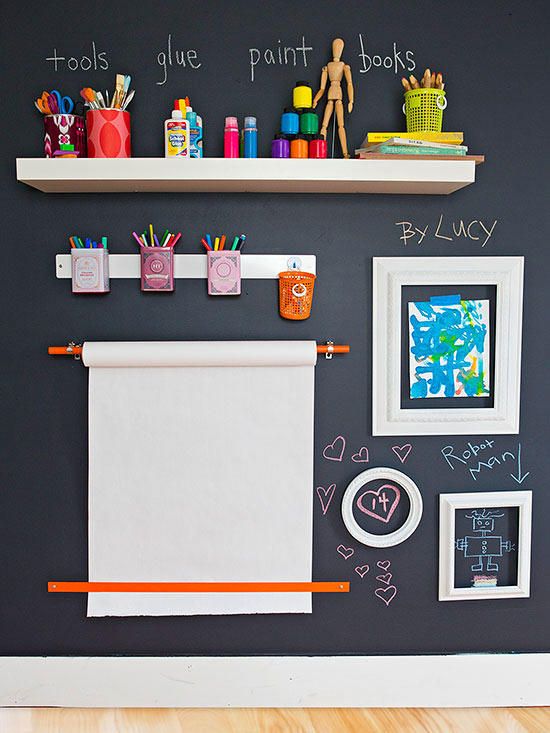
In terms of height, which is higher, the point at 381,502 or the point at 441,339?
the point at 441,339

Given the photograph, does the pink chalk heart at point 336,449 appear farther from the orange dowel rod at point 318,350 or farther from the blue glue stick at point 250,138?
the blue glue stick at point 250,138

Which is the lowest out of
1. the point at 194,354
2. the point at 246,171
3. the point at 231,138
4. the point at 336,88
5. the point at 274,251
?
the point at 194,354

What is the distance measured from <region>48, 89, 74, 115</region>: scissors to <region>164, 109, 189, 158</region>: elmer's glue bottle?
0.27m

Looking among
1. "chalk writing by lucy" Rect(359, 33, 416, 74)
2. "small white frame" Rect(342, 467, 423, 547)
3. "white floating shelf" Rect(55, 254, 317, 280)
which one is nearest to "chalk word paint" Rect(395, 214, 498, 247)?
"white floating shelf" Rect(55, 254, 317, 280)

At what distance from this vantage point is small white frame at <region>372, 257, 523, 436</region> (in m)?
2.06

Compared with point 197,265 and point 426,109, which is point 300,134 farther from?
point 197,265

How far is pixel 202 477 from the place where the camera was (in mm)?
2061

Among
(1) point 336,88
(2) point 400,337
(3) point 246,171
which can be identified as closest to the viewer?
(3) point 246,171

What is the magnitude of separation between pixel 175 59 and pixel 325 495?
1270mm

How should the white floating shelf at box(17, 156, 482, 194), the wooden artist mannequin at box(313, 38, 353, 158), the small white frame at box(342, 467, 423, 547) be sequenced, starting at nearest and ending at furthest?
1. the white floating shelf at box(17, 156, 482, 194)
2. the wooden artist mannequin at box(313, 38, 353, 158)
3. the small white frame at box(342, 467, 423, 547)

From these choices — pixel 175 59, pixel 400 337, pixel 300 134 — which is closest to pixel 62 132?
pixel 175 59

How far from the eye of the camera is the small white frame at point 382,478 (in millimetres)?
2080

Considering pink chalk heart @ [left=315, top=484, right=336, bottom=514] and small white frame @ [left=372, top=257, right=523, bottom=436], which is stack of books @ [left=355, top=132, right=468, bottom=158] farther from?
pink chalk heart @ [left=315, top=484, right=336, bottom=514]

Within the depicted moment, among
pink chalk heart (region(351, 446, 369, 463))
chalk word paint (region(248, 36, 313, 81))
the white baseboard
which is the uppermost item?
chalk word paint (region(248, 36, 313, 81))
